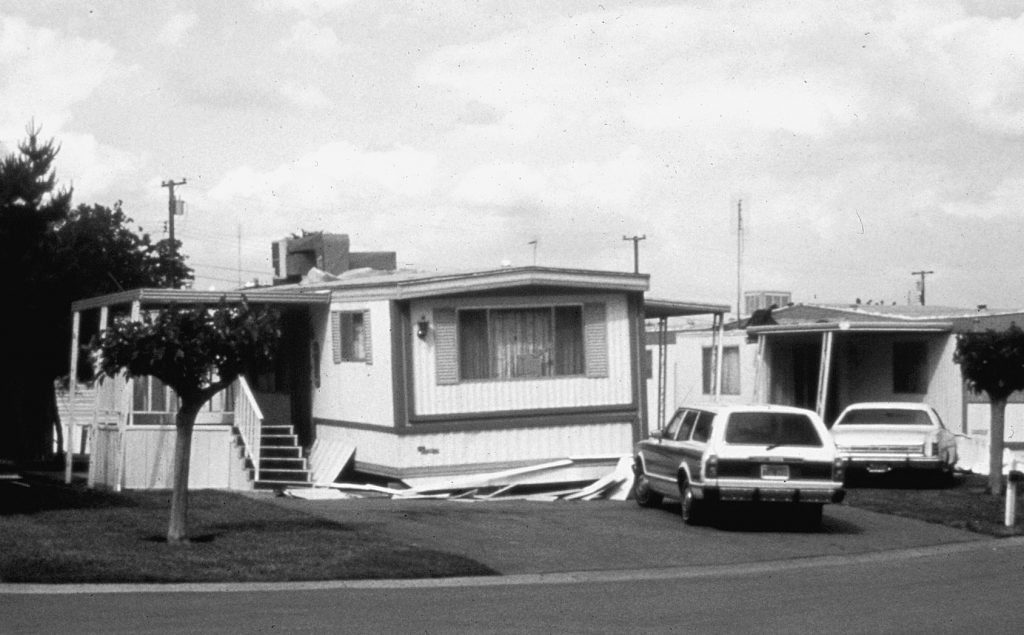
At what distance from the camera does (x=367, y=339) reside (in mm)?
25453

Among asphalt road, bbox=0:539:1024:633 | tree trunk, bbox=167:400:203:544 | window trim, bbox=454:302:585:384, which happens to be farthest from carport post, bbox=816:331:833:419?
tree trunk, bbox=167:400:203:544

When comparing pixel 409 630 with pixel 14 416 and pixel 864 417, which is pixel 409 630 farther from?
pixel 14 416

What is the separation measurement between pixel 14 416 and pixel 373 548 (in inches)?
872

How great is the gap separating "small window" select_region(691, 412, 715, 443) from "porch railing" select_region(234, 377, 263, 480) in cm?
711

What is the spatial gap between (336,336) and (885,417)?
984 centimetres

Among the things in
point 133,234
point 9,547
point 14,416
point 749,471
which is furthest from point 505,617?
point 133,234

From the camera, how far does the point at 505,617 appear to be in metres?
12.4

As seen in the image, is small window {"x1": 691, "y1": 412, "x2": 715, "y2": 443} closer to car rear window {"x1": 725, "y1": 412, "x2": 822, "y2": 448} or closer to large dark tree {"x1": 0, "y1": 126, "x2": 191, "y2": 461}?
car rear window {"x1": 725, "y1": 412, "x2": 822, "y2": 448}

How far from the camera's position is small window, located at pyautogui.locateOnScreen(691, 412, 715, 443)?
19.8 m

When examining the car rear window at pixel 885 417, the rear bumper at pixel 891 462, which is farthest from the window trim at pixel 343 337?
the car rear window at pixel 885 417

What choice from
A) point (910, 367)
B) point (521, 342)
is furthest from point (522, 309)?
point (910, 367)

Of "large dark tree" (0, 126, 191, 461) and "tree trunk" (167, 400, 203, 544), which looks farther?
"large dark tree" (0, 126, 191, 461)

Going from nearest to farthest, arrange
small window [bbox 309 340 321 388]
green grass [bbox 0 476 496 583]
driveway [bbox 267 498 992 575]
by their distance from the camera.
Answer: green grass [bbox 0 476 496 583] < driveway [bbox 267 498 992 575] < small window [bbox 309 340 321 388]

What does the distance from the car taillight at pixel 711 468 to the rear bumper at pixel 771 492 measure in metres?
0.13
